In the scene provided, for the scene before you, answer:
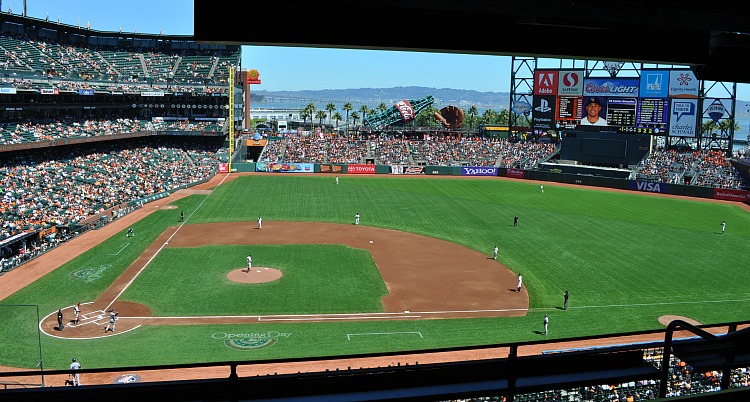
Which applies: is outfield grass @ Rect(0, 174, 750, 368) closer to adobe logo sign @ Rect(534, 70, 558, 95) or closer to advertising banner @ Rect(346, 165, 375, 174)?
advertising banner @ Rect(346, 165, 375, 174)

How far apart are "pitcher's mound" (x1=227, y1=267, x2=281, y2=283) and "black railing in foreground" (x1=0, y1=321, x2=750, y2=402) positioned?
86.0ft

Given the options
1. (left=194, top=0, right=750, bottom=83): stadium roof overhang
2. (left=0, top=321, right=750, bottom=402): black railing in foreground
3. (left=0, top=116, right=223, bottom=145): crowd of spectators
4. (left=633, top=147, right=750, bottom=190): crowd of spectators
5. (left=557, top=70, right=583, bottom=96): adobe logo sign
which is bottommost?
(left=633, top=147, right=750, bottom=190): crowd of spectators

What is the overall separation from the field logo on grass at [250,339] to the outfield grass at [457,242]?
18cm

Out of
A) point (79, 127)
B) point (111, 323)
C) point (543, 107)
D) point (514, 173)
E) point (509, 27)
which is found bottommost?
point (111, 323)

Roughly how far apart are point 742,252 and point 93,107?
63047 mm

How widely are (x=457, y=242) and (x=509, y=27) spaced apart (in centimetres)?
3363

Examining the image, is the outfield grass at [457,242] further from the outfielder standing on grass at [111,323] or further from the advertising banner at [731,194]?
the advertising banner at [731,194]

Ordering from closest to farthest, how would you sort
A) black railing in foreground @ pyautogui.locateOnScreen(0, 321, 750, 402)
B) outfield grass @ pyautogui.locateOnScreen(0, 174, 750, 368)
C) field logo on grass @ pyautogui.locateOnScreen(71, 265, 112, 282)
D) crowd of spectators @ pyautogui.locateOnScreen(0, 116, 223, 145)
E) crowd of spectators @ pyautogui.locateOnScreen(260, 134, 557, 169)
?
black railing in foreground @ pyautogui.locateOnScreen(0, 321, 750, 402)
outfield grass @ pyautogui.locateOnScreen(0, 174, 750, 368)
field logo on grass @ pyautogui.locateOnScreen(71, 265, 112, 282)
crowd of spectators @ pyautogui.locateOnScreen(0, 116, 223, 145)
crowd of spectators @ pyautogui.locateOnScreen(260, 134, 557, 169)

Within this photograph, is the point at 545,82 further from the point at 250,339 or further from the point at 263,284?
the point at 250,339

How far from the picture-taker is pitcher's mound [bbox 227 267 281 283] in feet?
102

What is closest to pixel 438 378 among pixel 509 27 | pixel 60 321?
pixel 509 27

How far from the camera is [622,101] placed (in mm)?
70125

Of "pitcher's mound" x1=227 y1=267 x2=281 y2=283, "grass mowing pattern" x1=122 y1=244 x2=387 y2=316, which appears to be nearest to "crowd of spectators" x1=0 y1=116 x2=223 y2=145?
"grass mowing pattern" x1=122 y1=244 x2=387 y2=316

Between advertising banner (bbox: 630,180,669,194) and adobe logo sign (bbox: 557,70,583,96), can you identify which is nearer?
advertising banner (bbox: 630,180,669,194)
